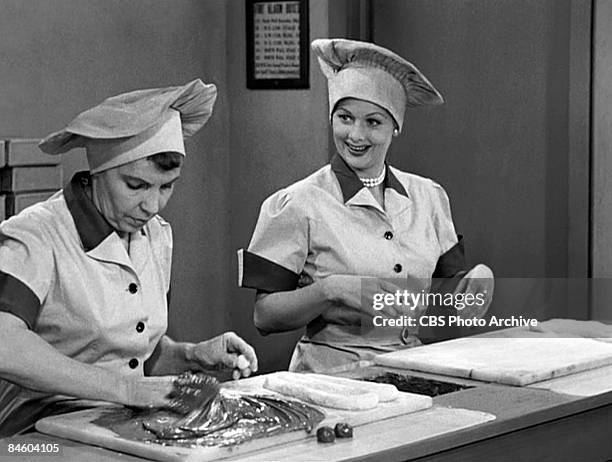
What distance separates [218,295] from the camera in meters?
4.82

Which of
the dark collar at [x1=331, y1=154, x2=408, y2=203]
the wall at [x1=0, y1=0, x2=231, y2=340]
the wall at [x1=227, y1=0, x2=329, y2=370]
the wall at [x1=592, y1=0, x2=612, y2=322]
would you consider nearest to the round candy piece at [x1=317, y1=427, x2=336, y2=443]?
the dark collar at [x1=331, y1=154, x2=408, y2=203]

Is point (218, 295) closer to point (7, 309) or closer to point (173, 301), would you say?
point (173, 301)

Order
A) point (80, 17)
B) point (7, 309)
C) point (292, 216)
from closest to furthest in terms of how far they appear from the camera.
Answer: point (7, 309) < point (292, 216) < point (80, 17)

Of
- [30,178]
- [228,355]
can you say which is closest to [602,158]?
[30,178]

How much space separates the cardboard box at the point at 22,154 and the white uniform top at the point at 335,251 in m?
1.02

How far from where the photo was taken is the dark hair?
2457 mm

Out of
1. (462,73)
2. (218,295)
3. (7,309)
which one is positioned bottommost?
(218,295)

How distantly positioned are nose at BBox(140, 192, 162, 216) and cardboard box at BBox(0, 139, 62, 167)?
1405 millimetres

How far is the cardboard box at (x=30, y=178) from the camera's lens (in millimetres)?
3777

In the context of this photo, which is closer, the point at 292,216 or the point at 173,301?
the point at 292,216

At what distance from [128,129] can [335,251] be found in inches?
35.1

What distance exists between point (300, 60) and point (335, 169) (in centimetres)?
140

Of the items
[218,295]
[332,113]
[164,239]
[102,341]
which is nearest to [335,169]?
[332,113]

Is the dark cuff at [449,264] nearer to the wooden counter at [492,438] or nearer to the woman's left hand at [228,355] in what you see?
the wooden counter at [492,438]
